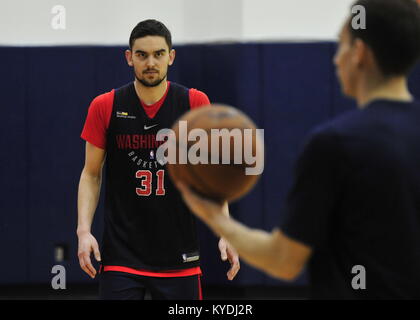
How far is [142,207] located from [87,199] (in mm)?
270

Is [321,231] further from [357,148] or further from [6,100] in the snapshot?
[6,100]

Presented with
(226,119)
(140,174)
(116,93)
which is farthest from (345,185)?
(116,93)

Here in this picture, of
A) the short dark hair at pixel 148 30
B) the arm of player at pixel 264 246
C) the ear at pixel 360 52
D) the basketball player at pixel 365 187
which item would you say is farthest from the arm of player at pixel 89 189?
the ear at pixel 360 52

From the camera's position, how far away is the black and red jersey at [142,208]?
9.86ft

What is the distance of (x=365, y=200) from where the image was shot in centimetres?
148

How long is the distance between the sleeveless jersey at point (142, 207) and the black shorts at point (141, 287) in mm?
56

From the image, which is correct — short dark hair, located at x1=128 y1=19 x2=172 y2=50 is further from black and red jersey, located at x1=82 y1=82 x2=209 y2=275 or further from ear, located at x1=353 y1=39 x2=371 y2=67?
ear, located at x1=353 y1=39 x2=371 y2=67

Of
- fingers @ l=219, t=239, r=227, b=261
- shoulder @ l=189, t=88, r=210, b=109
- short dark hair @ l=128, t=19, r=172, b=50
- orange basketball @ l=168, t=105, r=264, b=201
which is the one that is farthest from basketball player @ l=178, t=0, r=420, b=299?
short dark hair @ l=128, t=19, r=172, b=50

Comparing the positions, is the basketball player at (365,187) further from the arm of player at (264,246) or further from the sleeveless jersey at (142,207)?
the sleeveless jersey at (142,207)

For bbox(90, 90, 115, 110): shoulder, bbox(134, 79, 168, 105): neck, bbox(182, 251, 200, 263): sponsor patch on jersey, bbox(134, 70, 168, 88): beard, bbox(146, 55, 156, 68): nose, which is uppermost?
bbox(146, 55, 156, 68): nose

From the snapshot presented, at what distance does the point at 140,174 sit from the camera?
9.91ft

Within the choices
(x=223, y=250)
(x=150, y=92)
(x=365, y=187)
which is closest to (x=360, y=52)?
(x=365, y=187)

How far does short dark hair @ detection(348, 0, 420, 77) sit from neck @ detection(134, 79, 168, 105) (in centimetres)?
168

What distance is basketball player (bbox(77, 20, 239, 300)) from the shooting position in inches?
118
